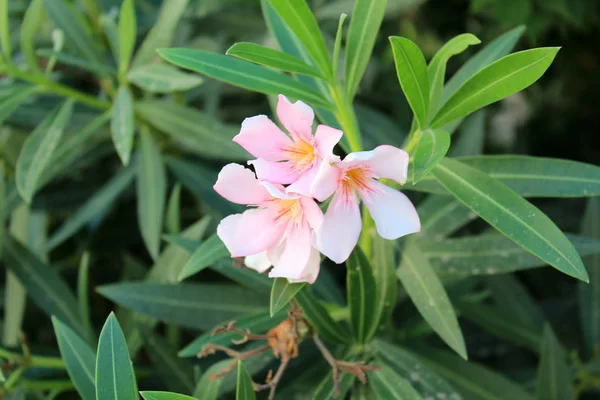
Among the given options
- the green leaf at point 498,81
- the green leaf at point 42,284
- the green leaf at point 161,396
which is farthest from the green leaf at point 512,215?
the green leaf at point 42,284

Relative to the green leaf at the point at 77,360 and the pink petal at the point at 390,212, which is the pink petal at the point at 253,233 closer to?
the pink petal at the point at 390,212

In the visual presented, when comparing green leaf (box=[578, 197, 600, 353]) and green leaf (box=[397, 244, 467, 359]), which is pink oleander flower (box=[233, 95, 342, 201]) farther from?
green leaf (box=[578, 197, 600, 353])

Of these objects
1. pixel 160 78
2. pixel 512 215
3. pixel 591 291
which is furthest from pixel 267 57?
pixel 591 291

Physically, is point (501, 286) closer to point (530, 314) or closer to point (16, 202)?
point (530, 314)

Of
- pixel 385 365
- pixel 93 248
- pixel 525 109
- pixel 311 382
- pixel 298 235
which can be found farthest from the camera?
pixel 525 109

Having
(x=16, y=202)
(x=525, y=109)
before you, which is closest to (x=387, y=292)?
(x=16, y=202)
